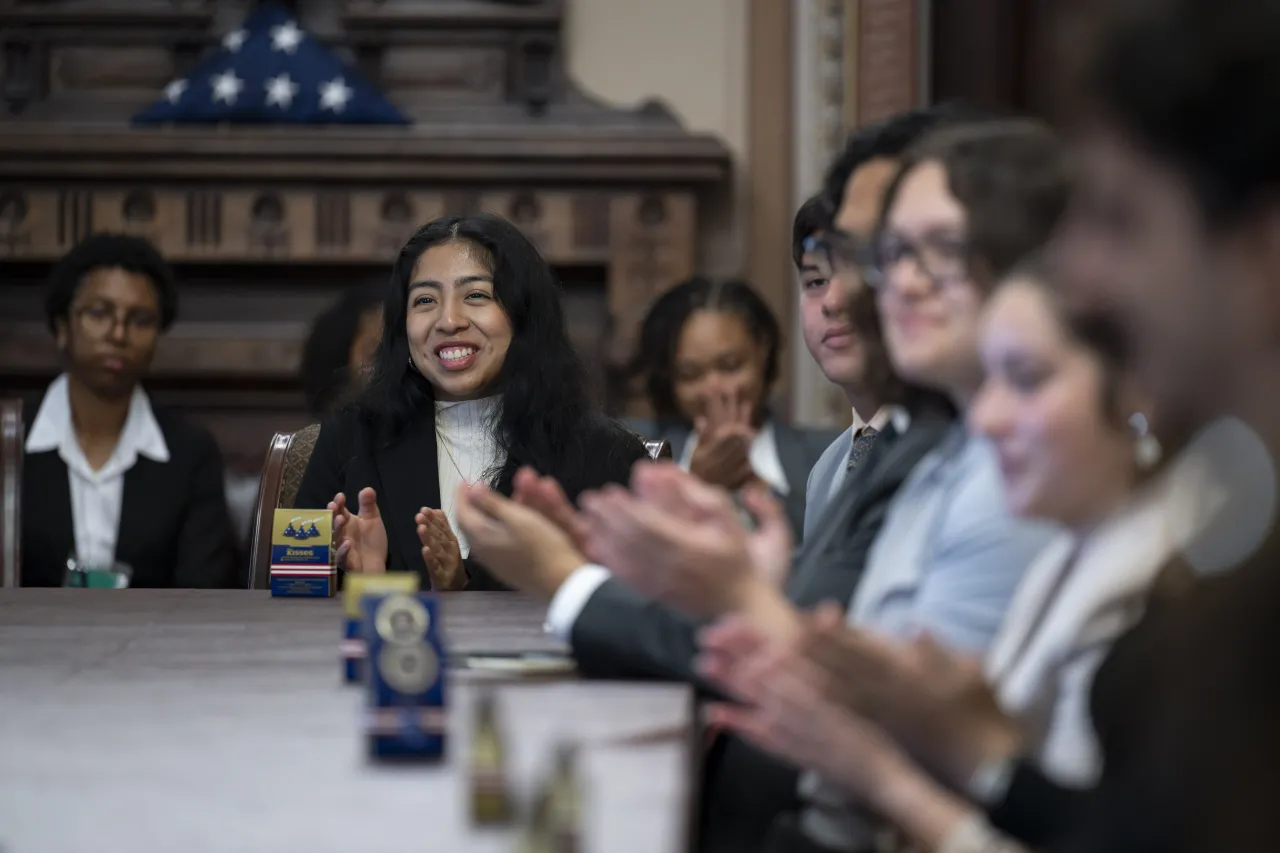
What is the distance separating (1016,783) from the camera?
117 cm

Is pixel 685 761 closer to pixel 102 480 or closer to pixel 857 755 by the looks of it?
pixel 857 755

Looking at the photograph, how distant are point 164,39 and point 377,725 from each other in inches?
176

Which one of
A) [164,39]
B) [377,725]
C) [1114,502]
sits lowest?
[377,725]

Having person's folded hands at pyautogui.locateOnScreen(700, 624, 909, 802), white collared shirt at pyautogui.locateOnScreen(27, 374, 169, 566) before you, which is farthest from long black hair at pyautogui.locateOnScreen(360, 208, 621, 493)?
person's folded hands at pyautogui.locateOnScreen(700, 624, 909, 802)

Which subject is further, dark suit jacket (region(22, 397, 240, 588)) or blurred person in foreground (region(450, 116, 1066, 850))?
dark suit jacket (region(22, 397, 240, 588))

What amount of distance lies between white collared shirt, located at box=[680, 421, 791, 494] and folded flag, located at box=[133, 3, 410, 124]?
164cm

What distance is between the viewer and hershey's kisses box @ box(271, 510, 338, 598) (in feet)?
8.87

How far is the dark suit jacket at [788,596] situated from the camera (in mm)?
1577

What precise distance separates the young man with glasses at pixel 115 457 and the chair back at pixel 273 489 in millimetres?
756

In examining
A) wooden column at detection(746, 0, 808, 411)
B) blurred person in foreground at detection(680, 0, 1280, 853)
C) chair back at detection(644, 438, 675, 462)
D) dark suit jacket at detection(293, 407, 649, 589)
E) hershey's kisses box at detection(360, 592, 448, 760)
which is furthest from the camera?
wooden column at detection(746, 0, 808, 411)

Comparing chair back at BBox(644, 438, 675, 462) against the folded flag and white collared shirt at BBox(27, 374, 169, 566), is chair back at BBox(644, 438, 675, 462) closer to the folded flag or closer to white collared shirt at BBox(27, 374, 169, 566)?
white collared shirt at BBox(27, 374, 169, 566)

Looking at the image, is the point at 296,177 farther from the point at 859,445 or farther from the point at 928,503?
the point at 928,503

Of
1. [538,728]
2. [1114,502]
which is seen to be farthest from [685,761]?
[1114,502]

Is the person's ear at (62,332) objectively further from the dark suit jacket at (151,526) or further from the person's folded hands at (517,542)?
the person's folded hands at (517,542)
